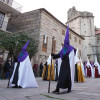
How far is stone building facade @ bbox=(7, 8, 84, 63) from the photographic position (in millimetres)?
13058

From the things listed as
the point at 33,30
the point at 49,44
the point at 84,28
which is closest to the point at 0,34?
the point at 33,30

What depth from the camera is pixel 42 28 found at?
13.5 m

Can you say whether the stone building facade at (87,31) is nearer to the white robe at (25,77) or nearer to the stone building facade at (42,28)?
the stone building facade at (42,28)

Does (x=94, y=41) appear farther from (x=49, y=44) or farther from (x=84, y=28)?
(x=49, y=44)

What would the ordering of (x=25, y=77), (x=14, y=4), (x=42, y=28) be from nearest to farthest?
(x=25, y=77) → (x=42, y=28) → (x=14, y=4)

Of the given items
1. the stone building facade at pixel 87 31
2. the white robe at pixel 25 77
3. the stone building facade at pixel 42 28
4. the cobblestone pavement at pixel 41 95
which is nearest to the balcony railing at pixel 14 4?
the stone building facade at pixel 42 28

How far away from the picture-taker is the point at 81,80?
762 cm

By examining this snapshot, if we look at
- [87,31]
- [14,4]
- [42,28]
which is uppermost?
[87,31]

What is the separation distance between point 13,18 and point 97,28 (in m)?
40.1

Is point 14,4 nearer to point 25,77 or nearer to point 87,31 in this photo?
point 25,77

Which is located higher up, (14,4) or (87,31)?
(87,31)

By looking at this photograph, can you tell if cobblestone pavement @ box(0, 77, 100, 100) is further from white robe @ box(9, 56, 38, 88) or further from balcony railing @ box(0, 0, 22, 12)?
balcony railing @ box(0, 0, 22, 12)

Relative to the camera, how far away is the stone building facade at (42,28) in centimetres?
1306

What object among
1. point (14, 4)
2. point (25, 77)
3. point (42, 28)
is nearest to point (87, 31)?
point (42, 28)
